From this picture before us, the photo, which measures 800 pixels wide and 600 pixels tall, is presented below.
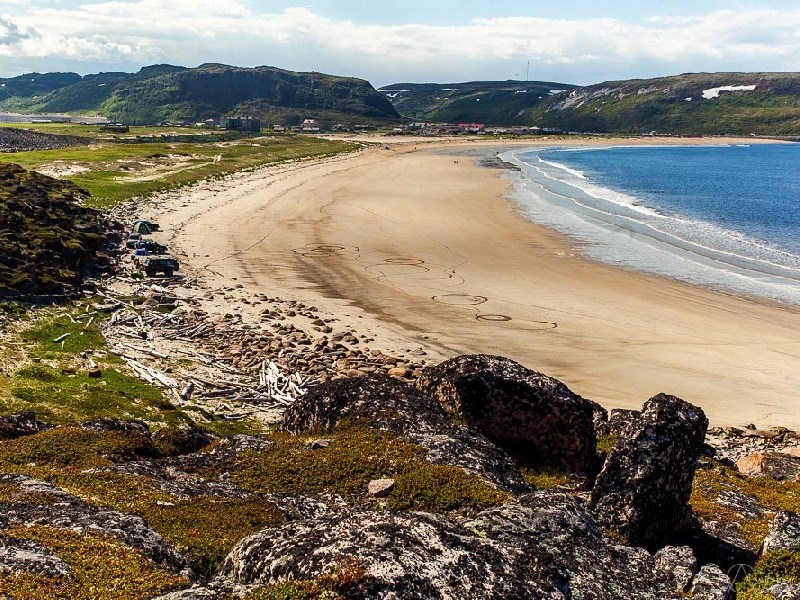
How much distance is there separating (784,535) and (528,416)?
6.09m

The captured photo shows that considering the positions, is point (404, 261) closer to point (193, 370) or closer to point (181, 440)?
point (193, 370)

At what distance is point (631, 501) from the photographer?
12.2 metres

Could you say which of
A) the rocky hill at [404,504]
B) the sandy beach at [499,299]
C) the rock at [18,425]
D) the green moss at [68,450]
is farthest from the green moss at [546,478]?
the sandy beach at [499,299]

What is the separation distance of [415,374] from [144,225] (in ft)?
119

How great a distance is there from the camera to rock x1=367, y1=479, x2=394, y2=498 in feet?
37.2

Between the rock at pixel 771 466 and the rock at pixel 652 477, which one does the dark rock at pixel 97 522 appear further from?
the rock at pixel 771 466

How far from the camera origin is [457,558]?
25.2ft

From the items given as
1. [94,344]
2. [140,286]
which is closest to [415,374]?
[94,344]

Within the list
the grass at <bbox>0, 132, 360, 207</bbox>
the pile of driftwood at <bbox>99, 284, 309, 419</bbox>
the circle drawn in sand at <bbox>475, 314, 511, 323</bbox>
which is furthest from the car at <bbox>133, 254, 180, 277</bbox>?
the grass at <bbox>0, 132, 360, 207</bbox>

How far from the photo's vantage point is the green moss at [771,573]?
32.5 ft

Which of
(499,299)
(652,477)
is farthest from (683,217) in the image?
(652,477)

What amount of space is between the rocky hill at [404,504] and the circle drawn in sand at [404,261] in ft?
107

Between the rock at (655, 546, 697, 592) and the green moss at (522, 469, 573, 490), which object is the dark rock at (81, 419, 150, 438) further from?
the rock at (655, 546, 697, 592)

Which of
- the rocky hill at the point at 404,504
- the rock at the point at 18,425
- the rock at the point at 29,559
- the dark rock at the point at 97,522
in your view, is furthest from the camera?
the rock at the point at 18,425
